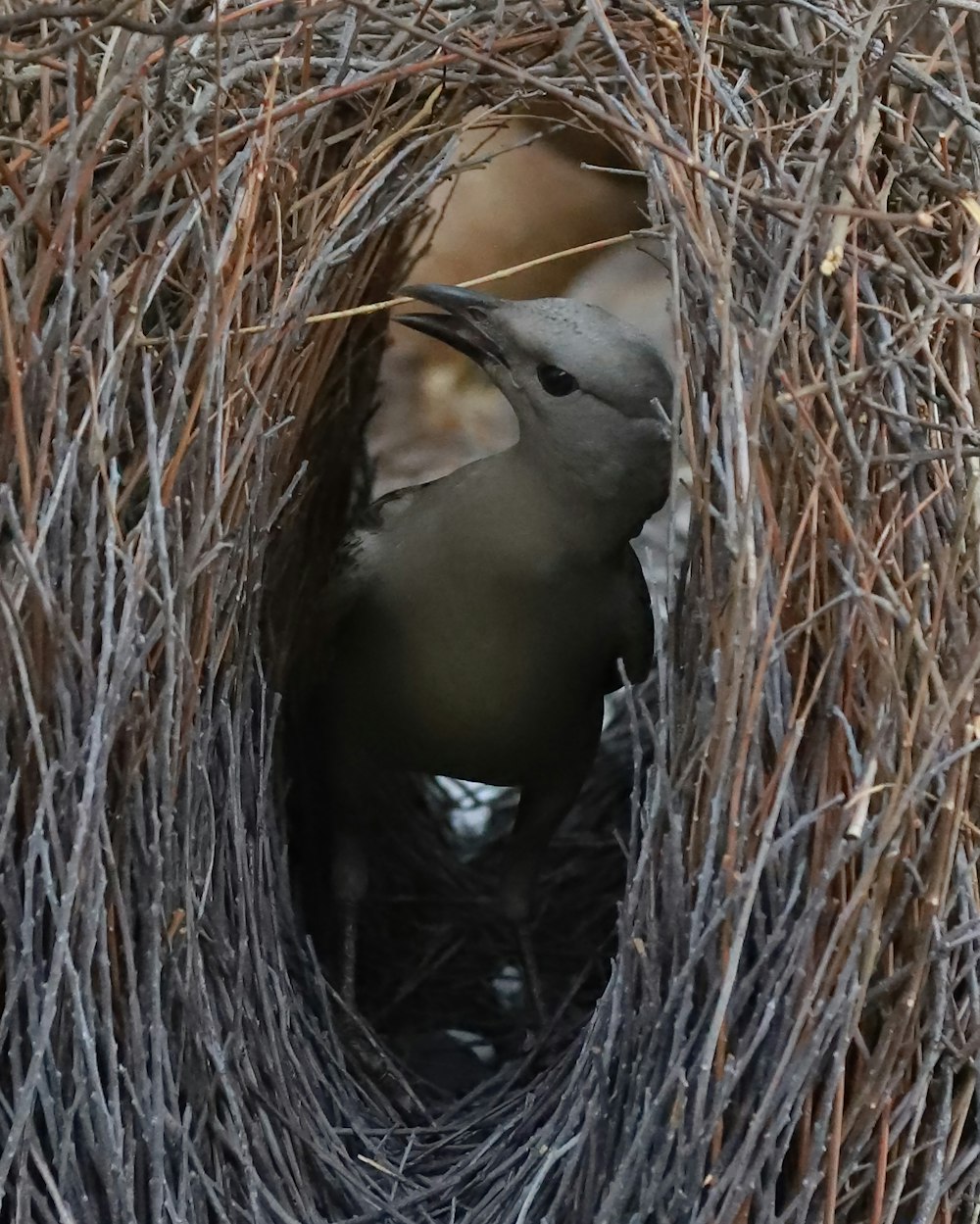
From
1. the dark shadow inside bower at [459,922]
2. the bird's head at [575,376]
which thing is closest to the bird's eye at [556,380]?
the bird's head at [575,376]

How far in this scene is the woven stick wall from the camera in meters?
0.77

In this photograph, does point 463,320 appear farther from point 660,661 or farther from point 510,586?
point 660,661

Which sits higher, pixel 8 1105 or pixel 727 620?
pixel 727 620

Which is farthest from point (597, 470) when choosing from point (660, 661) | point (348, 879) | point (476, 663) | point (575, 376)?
point (348, 879)

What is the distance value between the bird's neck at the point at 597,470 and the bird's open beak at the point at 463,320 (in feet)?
0.23

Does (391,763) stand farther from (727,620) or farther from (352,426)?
(727,620)

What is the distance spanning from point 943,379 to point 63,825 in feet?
1.86

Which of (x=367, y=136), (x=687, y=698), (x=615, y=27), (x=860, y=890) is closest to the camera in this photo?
(x=860, y=890)

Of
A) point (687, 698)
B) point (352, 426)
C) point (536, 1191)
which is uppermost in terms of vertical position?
point (352, 426)

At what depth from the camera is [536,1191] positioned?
0.85m

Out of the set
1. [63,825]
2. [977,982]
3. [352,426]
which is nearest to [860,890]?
[977,982]

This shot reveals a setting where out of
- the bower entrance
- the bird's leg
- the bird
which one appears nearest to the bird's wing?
the bird

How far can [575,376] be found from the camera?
115 cm

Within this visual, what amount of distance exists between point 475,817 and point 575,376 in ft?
2.31
